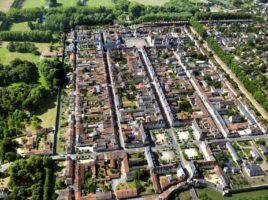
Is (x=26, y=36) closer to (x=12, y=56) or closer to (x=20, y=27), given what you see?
(x=12, y=56)

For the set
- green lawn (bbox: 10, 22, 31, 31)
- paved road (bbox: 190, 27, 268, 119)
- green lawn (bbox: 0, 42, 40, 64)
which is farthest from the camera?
green lawn (bbox: 10, 22, 31, 31)

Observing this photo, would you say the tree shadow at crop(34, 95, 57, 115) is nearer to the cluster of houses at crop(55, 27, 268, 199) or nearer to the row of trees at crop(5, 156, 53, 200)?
the cluster of houses at crop(55, 27, 268, 199)

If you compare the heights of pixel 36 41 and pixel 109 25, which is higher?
pixel 109 25

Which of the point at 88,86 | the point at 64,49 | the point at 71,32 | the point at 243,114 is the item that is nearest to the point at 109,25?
the point at 71,32

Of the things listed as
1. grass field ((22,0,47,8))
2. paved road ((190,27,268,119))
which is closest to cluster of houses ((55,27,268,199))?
paved road ((190,27,268,119))

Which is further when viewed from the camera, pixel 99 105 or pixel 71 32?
pixel 71 32

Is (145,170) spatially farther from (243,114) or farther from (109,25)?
(109,25)

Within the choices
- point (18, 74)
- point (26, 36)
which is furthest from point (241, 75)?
point (26, 36)
